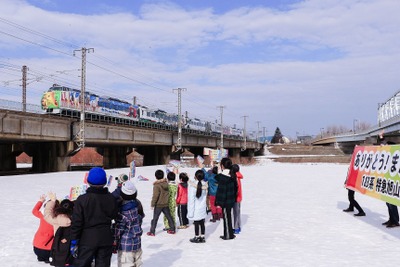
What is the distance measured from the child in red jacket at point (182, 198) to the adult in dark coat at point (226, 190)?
1182 millimetres

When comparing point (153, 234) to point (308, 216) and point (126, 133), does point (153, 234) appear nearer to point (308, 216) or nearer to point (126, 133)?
point (308, 216)

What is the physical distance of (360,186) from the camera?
11.5 meters

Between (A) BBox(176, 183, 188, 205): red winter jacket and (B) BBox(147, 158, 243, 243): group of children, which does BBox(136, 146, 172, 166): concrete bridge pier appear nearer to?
(A) BBox(176, 183, 188, 205): red winter jacket

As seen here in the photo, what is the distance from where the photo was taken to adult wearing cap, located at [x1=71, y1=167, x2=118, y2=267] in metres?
4.46

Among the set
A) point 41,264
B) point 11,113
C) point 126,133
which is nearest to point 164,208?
point 41,264

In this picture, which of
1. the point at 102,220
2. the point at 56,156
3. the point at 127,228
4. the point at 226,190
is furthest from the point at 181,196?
the point at 56,156

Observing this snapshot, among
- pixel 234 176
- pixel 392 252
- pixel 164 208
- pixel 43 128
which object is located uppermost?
pixel 43 128

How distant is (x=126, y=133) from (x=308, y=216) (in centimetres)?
3232

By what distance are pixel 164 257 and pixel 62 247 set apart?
7.70ft

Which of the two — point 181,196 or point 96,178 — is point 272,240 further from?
point 96,178

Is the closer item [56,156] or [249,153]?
[56,156]

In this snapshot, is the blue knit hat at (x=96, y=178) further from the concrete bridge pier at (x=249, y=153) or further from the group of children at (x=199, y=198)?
the concrete bridge pier at (x=249, y=153)

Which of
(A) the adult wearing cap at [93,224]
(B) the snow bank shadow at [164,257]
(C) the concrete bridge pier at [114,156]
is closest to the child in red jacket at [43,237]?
(B) the snow bank shadow at [164,257]

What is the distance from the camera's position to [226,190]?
856 cm
